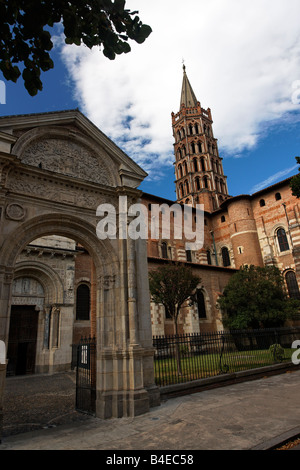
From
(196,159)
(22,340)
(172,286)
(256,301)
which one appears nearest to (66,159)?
(172,286)

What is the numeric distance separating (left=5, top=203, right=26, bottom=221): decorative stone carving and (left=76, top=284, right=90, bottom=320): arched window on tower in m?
12.9

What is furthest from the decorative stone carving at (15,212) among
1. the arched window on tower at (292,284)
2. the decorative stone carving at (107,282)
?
the arched window on tower at (292,284)

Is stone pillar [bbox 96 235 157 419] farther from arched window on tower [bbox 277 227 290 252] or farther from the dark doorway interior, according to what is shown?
arched window on tower [bbox 277 227 290 252]

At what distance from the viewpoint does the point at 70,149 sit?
28.0ft

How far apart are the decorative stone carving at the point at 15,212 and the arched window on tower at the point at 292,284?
2732cm

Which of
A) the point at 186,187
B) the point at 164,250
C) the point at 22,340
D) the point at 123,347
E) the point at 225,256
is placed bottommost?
the point at 123,347

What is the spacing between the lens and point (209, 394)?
342 inches

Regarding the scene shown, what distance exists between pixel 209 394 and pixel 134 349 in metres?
3.23

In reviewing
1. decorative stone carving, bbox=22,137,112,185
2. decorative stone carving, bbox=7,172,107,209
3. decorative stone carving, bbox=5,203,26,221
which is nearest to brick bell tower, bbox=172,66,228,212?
decorative stone carving, bbox=22,137,112,185

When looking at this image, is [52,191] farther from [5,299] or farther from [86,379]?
[86,379]

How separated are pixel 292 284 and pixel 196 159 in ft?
87.2

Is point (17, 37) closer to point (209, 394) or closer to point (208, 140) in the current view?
point (209, 394)
